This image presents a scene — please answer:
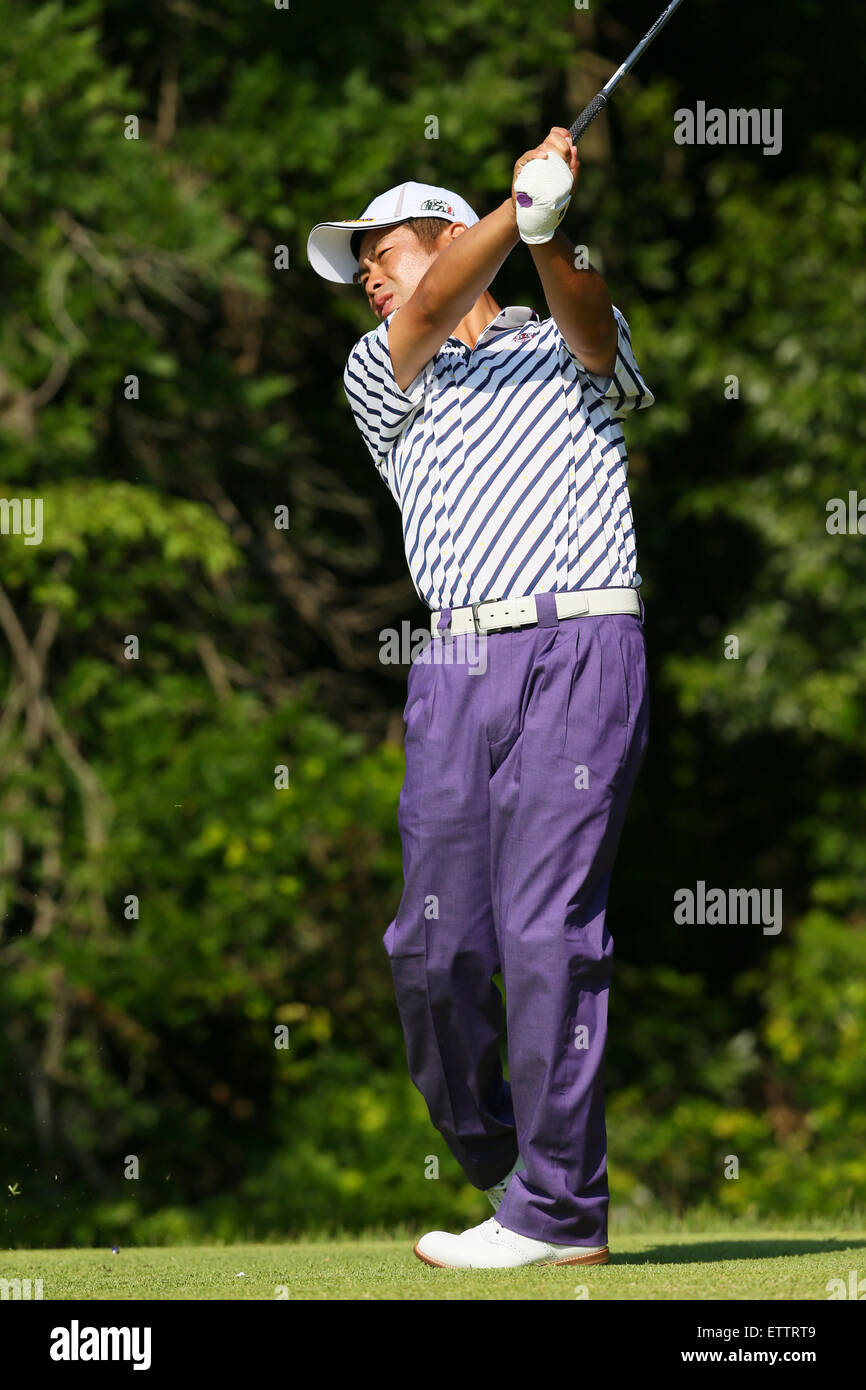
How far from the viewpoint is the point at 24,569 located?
7164mm

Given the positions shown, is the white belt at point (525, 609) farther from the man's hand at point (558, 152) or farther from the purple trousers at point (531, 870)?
the man's hand at point (558, 152)

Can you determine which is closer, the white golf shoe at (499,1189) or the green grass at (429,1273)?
the green grass at (429,1273)

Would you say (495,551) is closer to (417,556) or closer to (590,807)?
(417,556)

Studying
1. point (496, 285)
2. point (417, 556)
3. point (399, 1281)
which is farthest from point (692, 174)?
point (399, 1281)

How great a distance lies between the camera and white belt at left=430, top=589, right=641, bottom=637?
3211 millimetres

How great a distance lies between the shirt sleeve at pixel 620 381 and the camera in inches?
130

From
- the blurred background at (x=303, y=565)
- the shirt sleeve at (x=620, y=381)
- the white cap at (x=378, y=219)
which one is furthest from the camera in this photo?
the blurred background at (x=303, y=565)

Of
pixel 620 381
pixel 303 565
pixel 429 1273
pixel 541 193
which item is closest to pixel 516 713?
pixel 620 381

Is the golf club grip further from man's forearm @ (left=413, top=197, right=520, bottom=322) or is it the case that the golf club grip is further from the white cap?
the white cap

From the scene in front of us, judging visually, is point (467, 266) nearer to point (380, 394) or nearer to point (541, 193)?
point (541, 193)

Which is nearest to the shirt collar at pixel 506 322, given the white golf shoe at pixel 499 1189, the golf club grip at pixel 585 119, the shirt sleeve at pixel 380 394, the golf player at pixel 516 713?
the golf player at pixel 516 713

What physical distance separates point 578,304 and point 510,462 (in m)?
0.32

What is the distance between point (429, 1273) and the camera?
3.15 meters

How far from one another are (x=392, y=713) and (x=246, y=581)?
1067mm
